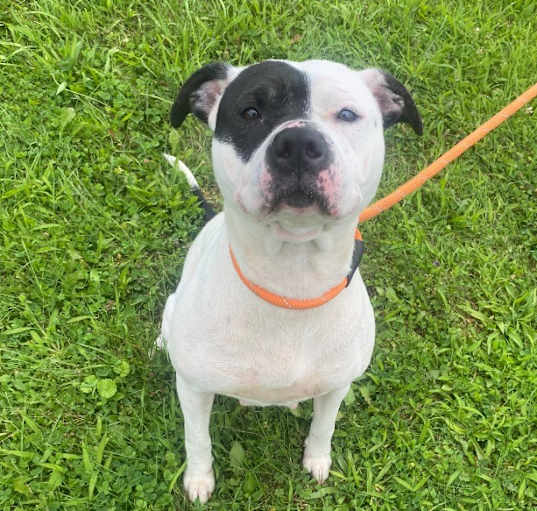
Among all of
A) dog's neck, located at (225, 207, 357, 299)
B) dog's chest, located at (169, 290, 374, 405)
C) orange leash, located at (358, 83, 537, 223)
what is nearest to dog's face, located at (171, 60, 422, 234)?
dog's neck, located at (225, 207, 357, 299)

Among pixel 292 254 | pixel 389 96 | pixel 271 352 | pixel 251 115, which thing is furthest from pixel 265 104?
pixel 271 352

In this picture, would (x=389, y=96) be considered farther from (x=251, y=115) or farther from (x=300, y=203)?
(x=300, y=203)

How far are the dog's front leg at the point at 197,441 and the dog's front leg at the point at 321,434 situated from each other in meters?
0.49

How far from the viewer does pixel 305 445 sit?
9.64 feet

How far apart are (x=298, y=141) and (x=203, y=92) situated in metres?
0.76

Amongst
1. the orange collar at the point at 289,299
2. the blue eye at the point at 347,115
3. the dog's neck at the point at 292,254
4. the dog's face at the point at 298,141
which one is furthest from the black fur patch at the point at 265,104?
the orange collar at the point at 289,299

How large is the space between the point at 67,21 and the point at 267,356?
119 inches

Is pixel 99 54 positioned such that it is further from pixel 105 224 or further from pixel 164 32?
pixel 105 224

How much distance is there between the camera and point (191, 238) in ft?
11.5

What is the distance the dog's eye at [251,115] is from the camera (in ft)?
5.69

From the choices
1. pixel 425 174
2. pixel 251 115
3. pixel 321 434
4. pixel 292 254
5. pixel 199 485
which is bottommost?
pixel 199 485

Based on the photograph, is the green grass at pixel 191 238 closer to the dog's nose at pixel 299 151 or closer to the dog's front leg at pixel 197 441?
the dog's front leg at pixel 197 441

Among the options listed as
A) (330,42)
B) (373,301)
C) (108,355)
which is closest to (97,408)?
(108,355)

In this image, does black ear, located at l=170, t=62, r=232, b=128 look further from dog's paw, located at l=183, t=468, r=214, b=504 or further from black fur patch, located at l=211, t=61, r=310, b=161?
dog's paw, located at l=183, t=468, r=214, b=504
